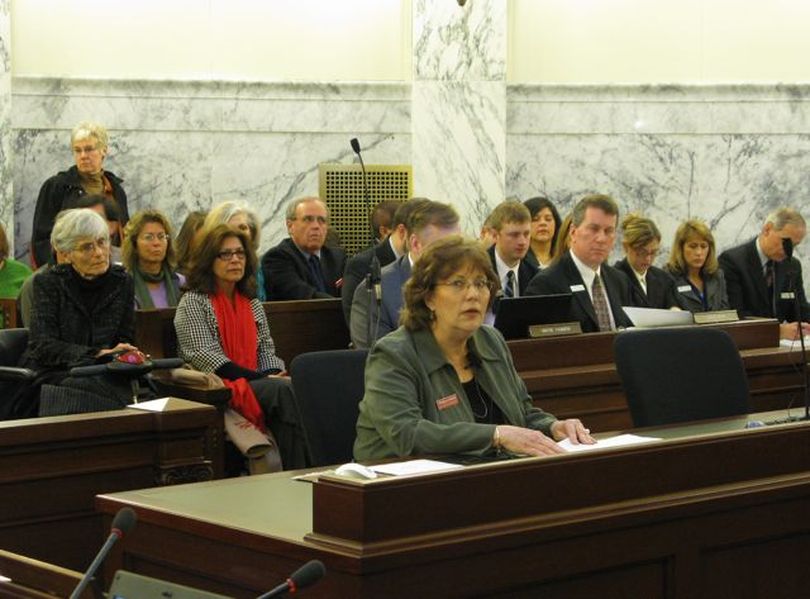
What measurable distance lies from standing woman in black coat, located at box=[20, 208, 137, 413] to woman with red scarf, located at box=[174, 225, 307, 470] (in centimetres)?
34

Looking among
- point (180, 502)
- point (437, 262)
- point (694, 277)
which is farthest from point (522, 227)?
point (180, 502)

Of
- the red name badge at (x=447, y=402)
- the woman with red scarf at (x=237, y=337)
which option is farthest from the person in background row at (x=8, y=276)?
the red name badge at (x=447, y=402)

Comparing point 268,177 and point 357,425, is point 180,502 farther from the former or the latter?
point 268,177

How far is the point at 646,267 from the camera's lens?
7828 mm

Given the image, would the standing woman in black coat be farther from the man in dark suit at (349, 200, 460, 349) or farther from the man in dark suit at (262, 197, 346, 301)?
the man in dark suit at (262, 197, 346, 301)

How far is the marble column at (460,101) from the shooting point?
1002 cm

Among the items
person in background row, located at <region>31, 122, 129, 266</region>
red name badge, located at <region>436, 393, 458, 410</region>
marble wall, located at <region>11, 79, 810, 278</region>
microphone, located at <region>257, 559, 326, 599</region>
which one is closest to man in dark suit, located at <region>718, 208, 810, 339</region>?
marble wall, located at <region>11, 79, 810, 278</region>

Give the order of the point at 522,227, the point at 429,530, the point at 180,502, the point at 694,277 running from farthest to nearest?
the point at 694,277, the point at 522,227, the point at 180,502, the point at 429,530

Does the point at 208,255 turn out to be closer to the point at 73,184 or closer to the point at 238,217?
the point at 238,217

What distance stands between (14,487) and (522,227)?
11.0 feet

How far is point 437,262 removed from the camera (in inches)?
163

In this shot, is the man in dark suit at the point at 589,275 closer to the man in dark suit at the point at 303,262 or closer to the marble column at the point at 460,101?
the man in dark suit at the point at 303,262

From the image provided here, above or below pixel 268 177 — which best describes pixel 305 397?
below

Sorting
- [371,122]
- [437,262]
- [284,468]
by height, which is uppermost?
[371,122]
